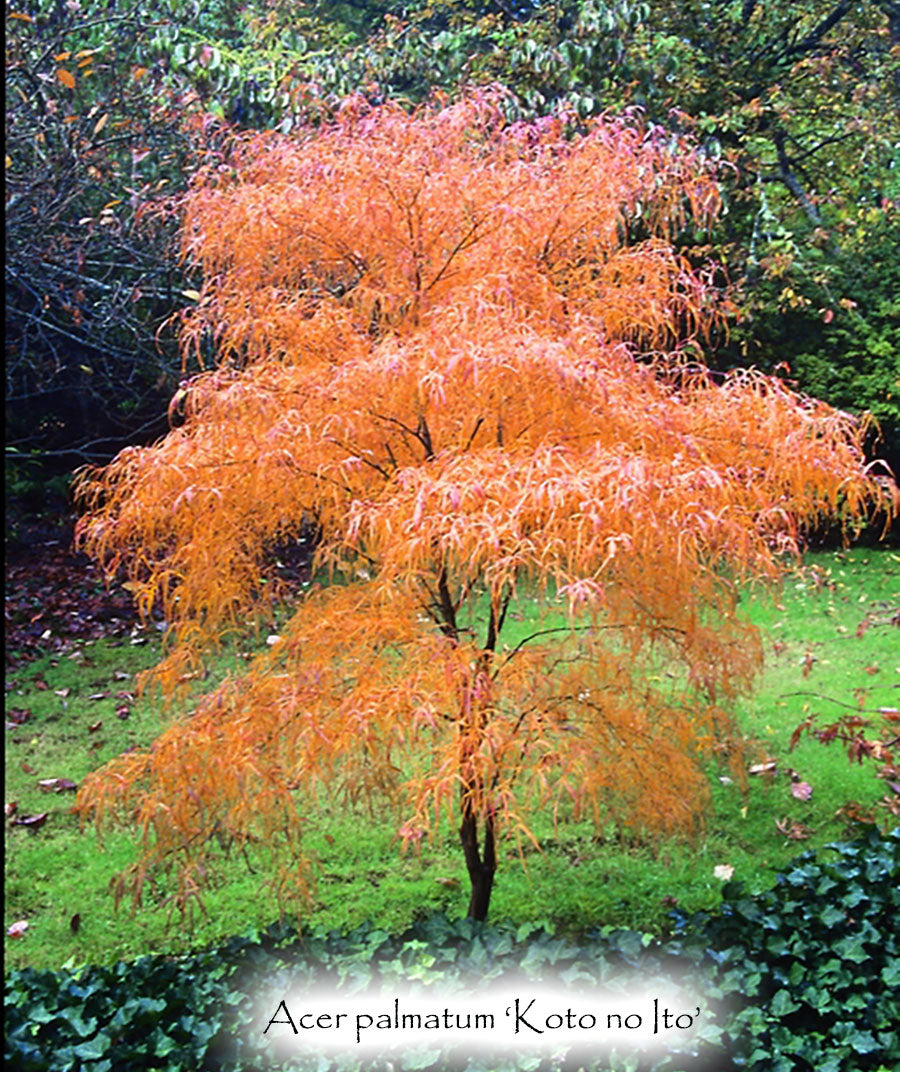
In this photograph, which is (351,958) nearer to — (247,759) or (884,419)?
(247,759)

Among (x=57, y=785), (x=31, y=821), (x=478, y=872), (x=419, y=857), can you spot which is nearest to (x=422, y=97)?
(x=57, y=785)

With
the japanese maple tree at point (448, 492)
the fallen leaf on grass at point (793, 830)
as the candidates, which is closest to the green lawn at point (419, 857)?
the fallen leaf on grass at point (793, 830)

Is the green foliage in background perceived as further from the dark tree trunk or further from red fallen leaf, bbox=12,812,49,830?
the dark tree trunk

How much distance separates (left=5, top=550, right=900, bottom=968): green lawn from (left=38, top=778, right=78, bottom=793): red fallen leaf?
2 cm

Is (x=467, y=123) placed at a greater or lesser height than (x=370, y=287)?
greater

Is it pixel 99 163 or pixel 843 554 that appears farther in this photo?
pixel 843 554

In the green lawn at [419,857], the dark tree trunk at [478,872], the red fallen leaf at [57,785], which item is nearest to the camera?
the dark tree trunk at [478,872]

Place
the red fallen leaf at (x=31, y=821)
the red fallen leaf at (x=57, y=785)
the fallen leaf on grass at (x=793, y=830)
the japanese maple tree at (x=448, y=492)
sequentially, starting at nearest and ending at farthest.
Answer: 1. the japanese maple tree at (x=448, y=492)
2. the fallen leaf on grass at (x=793, y=830)
3. the red fallen leaf at (x=31, y=821)
4. the red fallen leaf at (x=57, y=785)

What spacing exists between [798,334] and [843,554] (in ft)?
5.41

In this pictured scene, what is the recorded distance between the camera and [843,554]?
23.1ft

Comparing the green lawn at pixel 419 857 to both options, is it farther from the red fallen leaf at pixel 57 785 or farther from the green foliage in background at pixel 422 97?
the green foliage in background at pixel 422 97

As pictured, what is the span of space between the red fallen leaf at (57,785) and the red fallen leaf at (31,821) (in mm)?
228

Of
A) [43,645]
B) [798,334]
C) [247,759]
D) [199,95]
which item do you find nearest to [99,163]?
[199,95]

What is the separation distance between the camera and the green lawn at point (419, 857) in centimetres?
346
